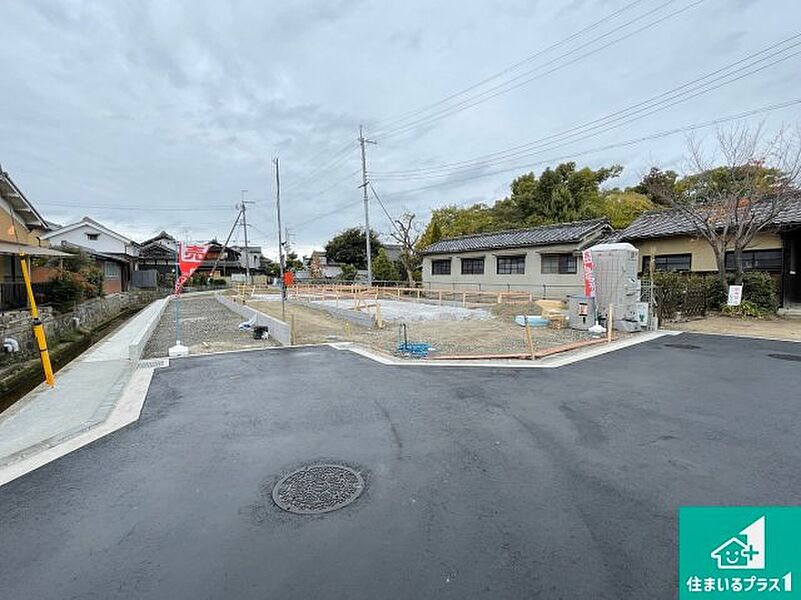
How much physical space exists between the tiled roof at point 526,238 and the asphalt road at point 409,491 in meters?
15.1

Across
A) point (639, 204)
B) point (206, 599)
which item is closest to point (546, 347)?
point (206, 599)

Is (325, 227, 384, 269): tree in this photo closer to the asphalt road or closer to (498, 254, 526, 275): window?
(498, 254, 526, 275): window

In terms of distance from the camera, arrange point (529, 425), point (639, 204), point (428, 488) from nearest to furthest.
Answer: point (428, 488) → point (529, 425) → point (639, 204)

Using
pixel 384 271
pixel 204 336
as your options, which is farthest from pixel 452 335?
Answer: pixel 384 271

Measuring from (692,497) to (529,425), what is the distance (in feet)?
5.90

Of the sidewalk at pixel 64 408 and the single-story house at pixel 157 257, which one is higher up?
the single-story house at pixel 157 257

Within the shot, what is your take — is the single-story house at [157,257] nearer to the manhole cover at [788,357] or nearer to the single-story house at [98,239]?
the single-story house at [98,239]

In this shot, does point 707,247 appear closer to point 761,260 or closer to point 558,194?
point 761,260

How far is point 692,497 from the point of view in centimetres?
324

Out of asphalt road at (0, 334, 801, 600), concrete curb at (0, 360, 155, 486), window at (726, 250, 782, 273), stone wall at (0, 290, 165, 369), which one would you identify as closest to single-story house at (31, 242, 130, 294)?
stone wall at (0, 290, 165, 369)

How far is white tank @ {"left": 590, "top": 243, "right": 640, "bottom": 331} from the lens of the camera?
1213cm

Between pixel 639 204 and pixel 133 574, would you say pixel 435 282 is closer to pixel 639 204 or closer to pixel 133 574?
pixel 639 204

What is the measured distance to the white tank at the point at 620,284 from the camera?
12133 millimetres

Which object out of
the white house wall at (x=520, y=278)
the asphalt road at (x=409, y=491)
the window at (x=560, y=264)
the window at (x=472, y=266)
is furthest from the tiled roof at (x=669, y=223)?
the asphalt road at (x=409, y=491)
